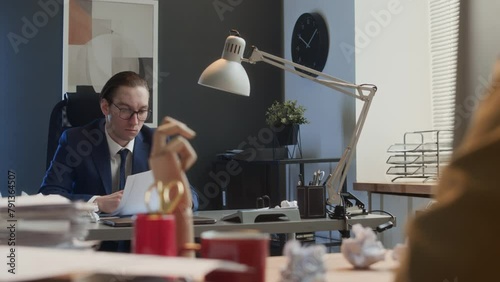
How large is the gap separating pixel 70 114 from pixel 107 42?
1.72 m

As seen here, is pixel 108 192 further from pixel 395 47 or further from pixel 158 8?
pixel 158 8

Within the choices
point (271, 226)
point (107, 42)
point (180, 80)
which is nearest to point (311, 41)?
point (180, 80)

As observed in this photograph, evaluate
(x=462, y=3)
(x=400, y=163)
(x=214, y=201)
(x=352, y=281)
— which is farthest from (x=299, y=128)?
(x=352, y=281)

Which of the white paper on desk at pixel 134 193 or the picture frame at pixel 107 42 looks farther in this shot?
the picture frame at pixel 107 42

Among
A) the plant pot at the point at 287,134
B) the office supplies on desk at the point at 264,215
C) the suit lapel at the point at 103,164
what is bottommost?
the office supplies on desk at the point at 264,215

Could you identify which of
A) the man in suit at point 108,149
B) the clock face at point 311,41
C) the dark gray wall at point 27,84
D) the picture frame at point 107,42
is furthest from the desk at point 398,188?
the dark gray wall at point 27,84

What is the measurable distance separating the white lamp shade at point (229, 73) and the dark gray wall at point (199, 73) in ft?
7.44

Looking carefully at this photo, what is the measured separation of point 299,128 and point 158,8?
1445mm

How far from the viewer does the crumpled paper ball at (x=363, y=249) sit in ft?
3.72

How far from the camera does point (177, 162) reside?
3.01 ft

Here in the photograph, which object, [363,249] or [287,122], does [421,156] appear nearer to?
[287,122]

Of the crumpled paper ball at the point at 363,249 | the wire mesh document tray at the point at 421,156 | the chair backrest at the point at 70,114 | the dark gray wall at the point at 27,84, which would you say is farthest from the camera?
the dark gray wall at the point at 27,84

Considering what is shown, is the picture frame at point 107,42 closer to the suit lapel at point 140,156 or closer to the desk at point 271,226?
the suit lapel at point 140,156

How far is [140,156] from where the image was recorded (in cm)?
246
